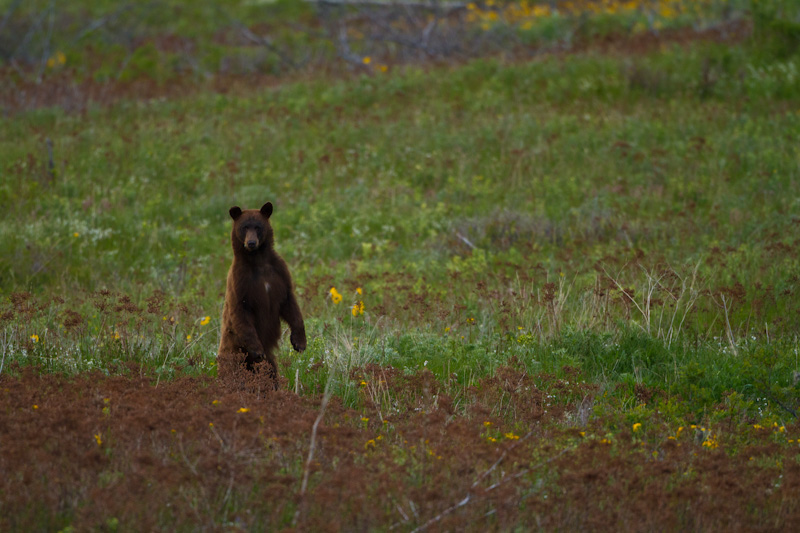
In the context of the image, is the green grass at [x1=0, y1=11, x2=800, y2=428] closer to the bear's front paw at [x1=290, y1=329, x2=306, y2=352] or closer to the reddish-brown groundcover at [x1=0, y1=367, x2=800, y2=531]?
the bear's front paw at [x1=290, y1=329, x2=306, y2=352]

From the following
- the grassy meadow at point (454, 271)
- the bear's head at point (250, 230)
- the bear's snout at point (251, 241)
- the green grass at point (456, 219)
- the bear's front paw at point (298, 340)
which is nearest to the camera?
the grassy meadow at point (454, 271)

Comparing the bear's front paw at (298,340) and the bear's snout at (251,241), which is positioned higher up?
the bear's snout at (251,241)

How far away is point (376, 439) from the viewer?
4555 millimetres

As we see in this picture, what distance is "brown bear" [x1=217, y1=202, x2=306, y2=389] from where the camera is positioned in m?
5.46

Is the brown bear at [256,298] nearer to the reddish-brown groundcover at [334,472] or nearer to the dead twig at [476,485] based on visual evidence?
the reddish-brown groundcover at [334,472]

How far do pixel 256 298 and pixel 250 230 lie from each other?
1.59ft

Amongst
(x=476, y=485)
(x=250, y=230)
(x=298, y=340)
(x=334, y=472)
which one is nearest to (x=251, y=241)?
(x=250, y=230)

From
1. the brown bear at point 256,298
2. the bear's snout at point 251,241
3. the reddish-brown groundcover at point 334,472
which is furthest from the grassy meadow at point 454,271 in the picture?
the bear's snout at point 251,241

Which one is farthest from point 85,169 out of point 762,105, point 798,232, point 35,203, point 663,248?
point 762,105

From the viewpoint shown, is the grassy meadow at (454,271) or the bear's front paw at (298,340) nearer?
the grassy meadow at (454,271)

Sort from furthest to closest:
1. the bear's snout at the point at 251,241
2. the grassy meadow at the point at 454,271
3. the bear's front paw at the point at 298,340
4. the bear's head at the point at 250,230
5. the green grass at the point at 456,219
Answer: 1. the green grass at the point at 456,219
2. the bear's front paw at the point at 298,340
3. the bear's head at the point at 250,230
4. the bear's snout at the point at 251,241
5. the grassy meadow at the point at 454,271

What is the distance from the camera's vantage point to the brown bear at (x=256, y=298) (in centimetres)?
546

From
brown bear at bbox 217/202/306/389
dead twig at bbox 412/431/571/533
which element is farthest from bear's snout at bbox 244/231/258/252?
dead twig at bbox 412/431/571/533

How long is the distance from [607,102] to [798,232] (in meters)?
6.42
